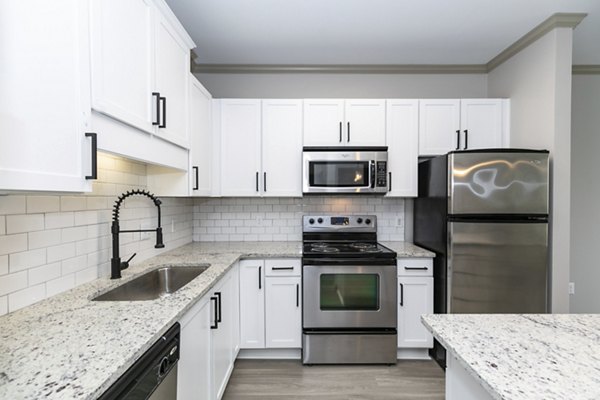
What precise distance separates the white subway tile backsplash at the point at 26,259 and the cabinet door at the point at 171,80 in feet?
2.51

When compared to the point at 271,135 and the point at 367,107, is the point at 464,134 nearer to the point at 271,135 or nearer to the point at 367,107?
the point at 367,107

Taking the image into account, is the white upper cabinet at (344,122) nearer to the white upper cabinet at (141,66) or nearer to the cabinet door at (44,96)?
the white upper cabinet at (141,66)

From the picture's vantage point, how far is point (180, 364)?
1265 mm

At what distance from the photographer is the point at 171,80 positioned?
1.80 metres

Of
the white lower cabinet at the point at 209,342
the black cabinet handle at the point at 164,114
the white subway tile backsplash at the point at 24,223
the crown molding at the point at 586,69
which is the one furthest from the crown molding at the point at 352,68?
the white subway tile backsplash at the point at 24,223

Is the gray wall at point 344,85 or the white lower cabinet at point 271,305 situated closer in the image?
the white lower cabinet at point 271,305

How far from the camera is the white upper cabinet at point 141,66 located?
1.16m

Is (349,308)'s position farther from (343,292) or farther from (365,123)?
Result: (365,123)

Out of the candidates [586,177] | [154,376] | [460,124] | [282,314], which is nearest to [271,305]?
[282,314]

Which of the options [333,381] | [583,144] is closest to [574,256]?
[583,144]

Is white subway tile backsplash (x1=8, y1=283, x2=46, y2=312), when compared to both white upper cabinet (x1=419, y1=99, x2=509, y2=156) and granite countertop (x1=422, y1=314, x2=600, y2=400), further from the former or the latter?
white upper cabinet (x1=419, y1=99, x2=509, y2=156)

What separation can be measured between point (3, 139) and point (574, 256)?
14.3ft

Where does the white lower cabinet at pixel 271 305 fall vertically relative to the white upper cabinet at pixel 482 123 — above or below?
below

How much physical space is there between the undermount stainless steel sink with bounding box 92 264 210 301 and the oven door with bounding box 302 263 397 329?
0.90 metres
